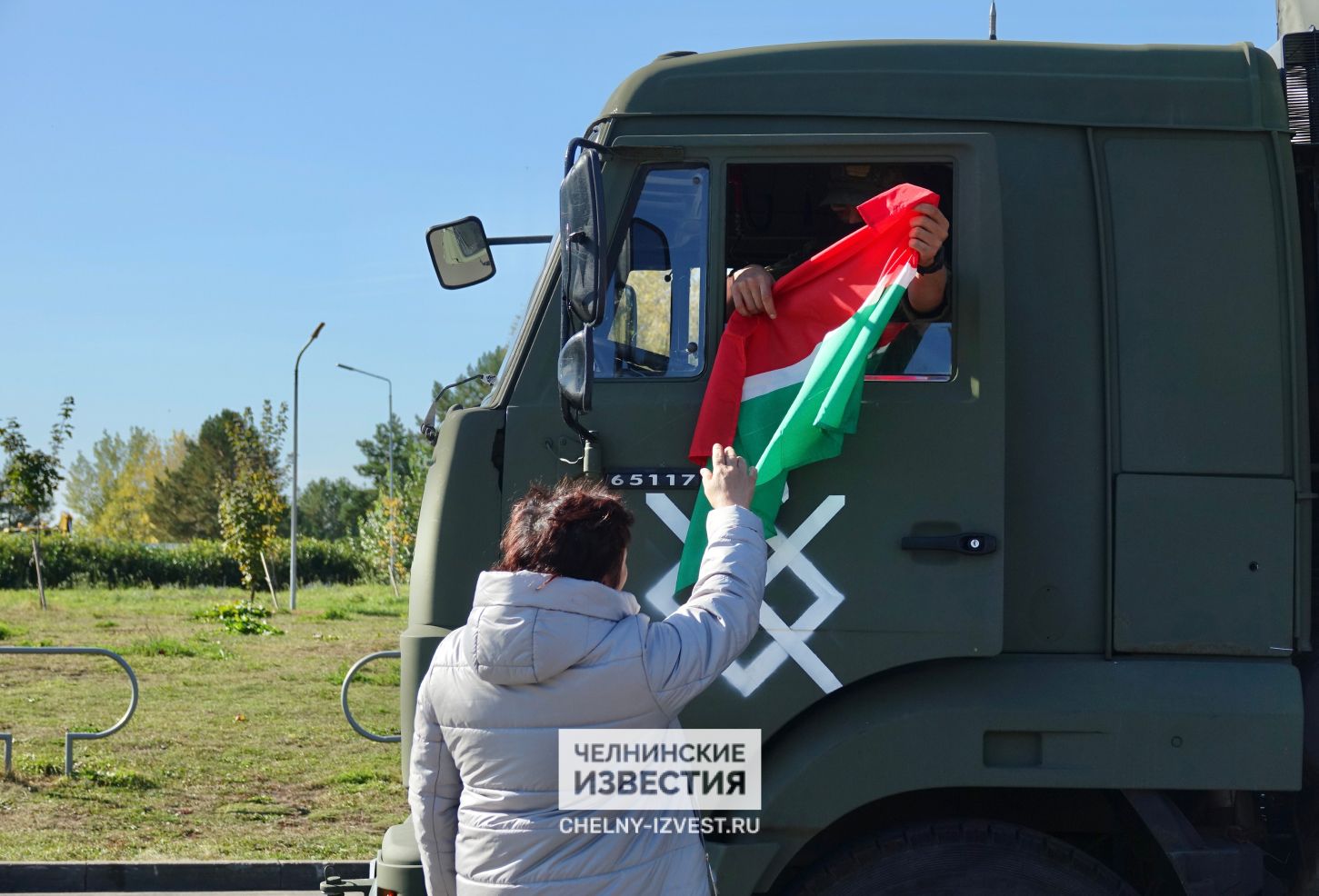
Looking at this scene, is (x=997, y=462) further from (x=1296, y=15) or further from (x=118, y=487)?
(x=118, y=487)

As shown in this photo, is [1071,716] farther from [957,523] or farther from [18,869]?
[18,869]

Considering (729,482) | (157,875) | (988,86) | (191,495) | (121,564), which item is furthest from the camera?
(191,495)

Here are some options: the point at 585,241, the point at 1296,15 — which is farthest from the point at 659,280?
the point at 1296,15

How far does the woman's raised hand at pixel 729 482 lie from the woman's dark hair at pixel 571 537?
29 centimetres

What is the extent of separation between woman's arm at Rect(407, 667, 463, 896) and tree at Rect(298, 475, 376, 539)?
99.7 meters

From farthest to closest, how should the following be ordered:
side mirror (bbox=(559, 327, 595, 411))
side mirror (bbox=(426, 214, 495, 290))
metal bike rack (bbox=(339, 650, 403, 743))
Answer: metal bike rack (bbox=(339, 650, 403, 743)) → side mirror (bbox=(426, 214, 495, 290)) → side mirror (bbox=(559, 327, 595, 411))

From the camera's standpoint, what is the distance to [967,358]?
331 centimetres

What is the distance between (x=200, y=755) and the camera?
9477 millimetres

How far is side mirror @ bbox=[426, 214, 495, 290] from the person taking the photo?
14.7 feet

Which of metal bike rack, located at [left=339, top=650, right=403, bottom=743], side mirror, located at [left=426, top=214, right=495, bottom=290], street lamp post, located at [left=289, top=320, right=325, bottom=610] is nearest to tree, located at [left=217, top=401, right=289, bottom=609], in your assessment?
street lamp post, located at [left=289, top=320, right=325, bottom=610]

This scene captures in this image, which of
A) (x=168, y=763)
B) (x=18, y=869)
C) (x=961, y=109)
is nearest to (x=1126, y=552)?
(x=961, y=109)

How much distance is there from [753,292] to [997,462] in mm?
789

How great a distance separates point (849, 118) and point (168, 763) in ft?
25.5

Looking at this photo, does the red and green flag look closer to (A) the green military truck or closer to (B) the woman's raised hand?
(A) the green military truck
